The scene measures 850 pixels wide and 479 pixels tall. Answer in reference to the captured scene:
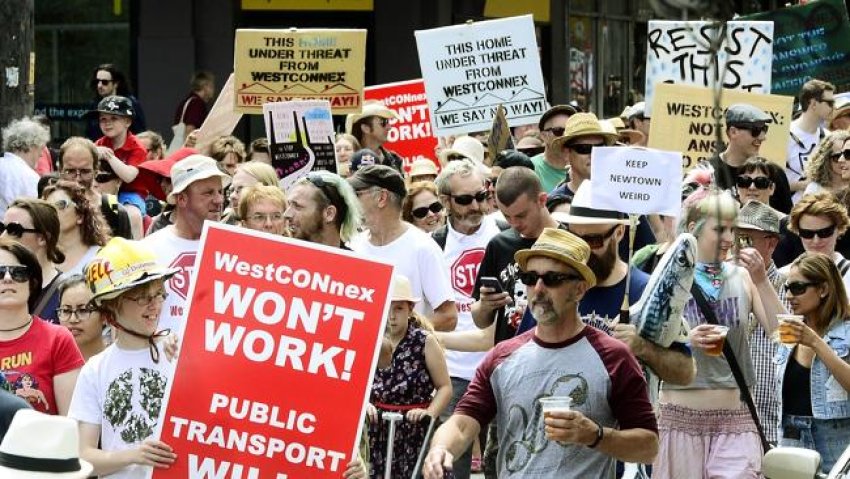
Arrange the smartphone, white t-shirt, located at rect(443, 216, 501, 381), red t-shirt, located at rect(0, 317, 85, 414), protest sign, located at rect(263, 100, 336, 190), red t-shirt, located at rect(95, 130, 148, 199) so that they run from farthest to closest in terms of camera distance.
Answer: red t-shirt, located at rect(95, 130, 148, 199) → protest sign, located at rect(263, 100, 336, 190) → white t-shirt, located at rect(443, 216, 501, 381) → the smartphone → red t-shirt, located at rect(0, 317, 85, 414)

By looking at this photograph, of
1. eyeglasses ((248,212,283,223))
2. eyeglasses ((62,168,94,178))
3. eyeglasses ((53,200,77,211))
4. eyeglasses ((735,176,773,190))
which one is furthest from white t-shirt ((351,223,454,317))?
eyeglasses ((735,176,773,190))

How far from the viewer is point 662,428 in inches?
342

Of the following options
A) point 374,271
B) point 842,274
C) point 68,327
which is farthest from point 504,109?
point 374,271

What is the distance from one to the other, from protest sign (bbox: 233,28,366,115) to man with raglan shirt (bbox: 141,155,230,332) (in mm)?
5322

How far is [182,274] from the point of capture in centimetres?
871

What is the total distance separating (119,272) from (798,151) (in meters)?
8.78

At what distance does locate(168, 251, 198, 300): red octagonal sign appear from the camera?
28.4ft

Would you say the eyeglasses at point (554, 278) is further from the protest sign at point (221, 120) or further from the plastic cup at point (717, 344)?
the protest sign at point (221, 120)

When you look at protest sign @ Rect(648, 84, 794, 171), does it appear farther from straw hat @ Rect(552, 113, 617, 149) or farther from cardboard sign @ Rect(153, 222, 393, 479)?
cardboard sign @ Rect(153, 222, 393, 479)

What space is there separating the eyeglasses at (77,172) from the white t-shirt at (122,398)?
431 cm

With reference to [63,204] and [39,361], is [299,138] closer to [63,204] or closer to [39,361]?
[63,204]

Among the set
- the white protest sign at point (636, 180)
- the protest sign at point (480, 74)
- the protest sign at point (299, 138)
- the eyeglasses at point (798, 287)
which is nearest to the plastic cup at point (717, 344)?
the white protest sign at point (636, 180)

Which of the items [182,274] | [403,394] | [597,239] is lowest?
[403,394]

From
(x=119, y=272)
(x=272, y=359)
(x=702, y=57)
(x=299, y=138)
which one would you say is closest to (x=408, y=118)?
(x=702, y=57)
